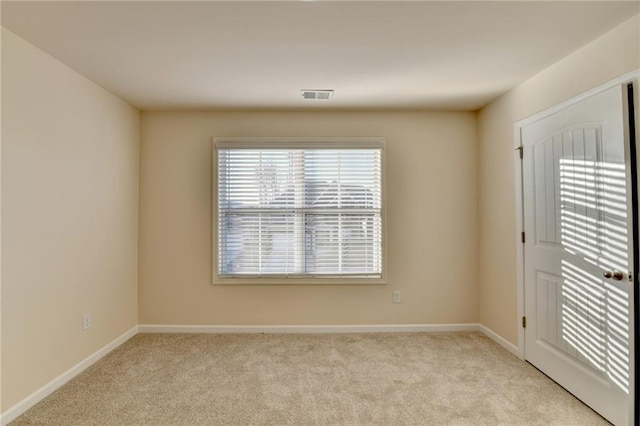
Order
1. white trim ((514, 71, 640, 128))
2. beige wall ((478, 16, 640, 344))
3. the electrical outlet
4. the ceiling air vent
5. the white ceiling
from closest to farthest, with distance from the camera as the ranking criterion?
the white ceiling
white trim ((514, 71, 640, 128))
beige wall ((478, 16, 640, 344))
the electrical outlet
the ceiling air vent

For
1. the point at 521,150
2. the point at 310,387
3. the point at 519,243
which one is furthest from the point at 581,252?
the point at 310,387

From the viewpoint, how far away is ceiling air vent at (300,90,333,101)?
305 centimetres

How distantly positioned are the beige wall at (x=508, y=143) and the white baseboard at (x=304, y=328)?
496 mm

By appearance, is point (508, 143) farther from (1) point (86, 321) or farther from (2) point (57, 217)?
(1) point (86, 321)

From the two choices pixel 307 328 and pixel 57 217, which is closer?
pixel 57 217

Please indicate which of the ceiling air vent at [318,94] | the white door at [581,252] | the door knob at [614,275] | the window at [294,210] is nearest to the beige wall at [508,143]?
the white door at [581,252]

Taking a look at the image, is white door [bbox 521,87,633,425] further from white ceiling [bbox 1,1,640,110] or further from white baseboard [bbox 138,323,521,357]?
white baseboard [bbox 138,323,521,357]

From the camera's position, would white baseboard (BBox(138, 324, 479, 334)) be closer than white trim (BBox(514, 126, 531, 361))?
No

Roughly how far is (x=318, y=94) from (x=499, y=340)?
9.78 ft

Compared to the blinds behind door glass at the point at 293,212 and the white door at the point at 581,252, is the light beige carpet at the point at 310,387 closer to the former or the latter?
the white door at the point at 581,252

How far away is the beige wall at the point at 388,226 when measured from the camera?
3613 mm

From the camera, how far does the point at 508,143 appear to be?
122 inches

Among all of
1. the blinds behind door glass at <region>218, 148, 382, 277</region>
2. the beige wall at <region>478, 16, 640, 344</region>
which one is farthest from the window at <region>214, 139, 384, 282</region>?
the beige wall at <region>478, 16, 640, 344</region>

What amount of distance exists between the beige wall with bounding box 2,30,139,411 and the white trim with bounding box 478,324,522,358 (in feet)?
12.3
